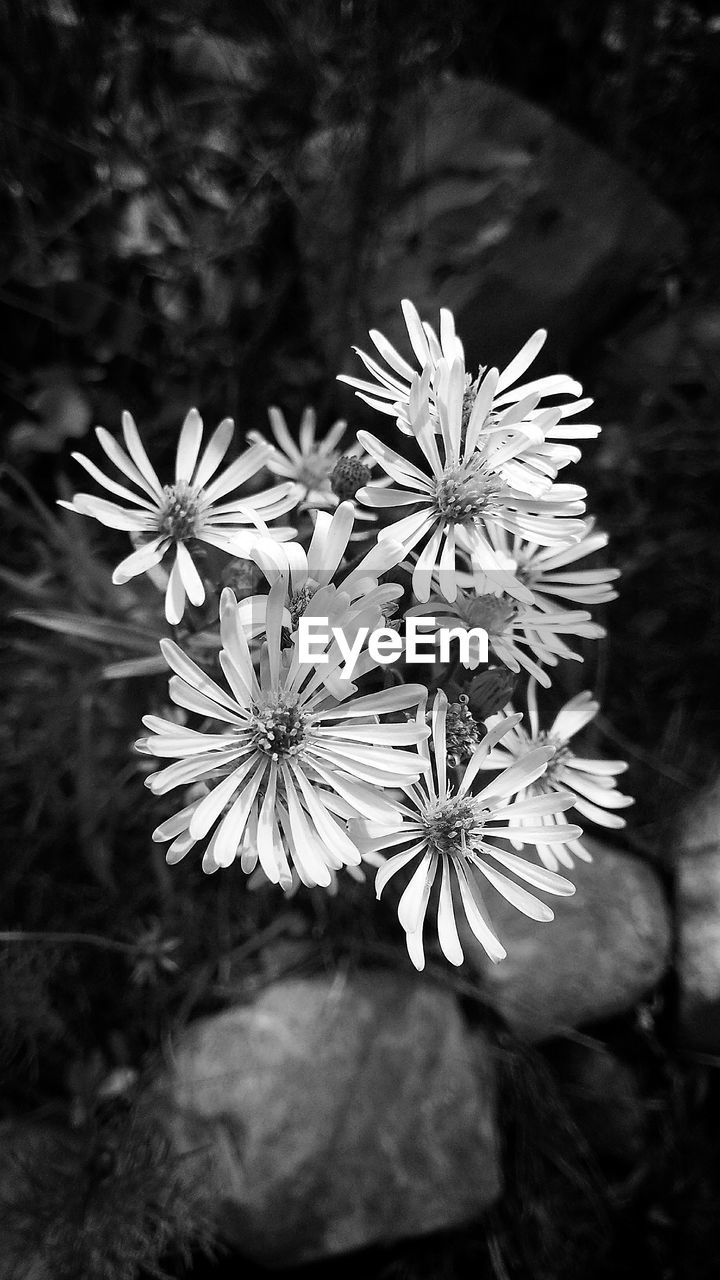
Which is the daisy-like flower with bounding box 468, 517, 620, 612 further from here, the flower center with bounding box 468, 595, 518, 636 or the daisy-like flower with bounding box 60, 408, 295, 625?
the daisy-like flower with bounding box 60, 408, 295, 625

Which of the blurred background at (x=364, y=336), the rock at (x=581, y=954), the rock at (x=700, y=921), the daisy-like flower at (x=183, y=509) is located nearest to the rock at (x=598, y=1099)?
the blurred background at (x=364, y=336)

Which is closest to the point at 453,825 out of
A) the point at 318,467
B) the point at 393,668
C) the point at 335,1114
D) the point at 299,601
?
the point at 393,668

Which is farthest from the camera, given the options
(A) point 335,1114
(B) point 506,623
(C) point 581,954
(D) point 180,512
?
(C) point 581,954

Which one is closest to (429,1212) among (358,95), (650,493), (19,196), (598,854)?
(598,854)

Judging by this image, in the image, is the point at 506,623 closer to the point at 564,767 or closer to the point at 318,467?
the point at 564,767

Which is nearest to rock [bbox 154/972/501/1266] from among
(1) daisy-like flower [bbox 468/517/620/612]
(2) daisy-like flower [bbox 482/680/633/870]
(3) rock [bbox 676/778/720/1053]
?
(3) rock [bbox 676/778/720/1053]

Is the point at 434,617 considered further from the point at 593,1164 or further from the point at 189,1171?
the point at 593,1164
